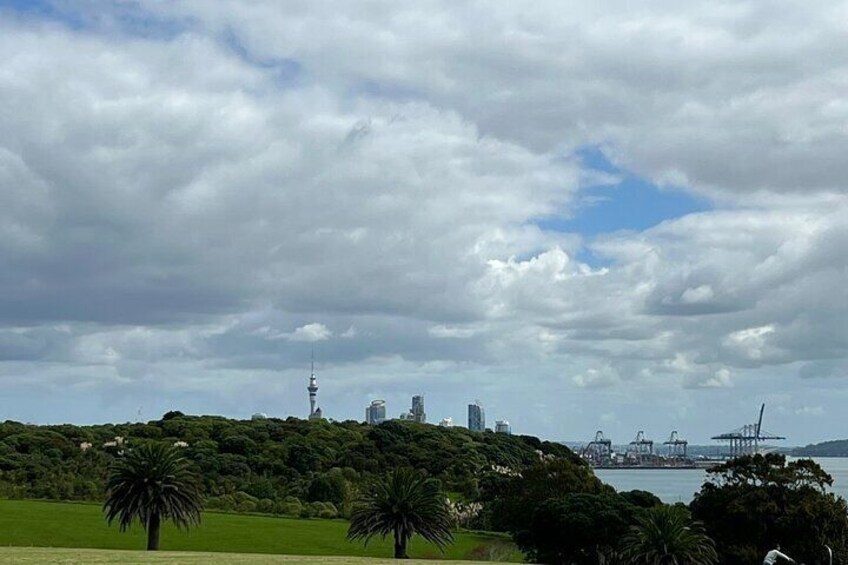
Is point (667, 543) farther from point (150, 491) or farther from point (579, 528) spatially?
point (150, 491)

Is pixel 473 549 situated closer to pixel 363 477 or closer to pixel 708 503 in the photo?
pixel 708 503

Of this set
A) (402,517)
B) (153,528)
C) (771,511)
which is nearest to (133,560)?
(153,528)

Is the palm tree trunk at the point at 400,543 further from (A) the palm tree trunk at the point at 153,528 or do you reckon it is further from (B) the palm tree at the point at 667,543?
(B) the palm tree at the point at 667,543

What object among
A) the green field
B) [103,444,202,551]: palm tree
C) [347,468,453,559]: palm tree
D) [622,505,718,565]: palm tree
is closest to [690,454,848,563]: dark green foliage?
[622,505,718,565]: palm tree

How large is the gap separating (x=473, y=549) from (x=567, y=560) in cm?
1119

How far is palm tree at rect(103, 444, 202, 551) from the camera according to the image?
2899 inches

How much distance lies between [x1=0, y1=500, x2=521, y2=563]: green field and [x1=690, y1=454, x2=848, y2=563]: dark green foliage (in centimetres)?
2164

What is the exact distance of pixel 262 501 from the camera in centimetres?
12169

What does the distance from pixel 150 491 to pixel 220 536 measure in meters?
23.4

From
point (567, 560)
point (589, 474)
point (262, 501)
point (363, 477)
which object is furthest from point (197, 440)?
point (567, 560)

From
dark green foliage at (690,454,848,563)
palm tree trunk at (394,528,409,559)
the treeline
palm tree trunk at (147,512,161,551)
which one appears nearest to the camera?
palm tree trunk at (147,512,161,551)

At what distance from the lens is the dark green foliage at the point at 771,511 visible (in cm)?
8475

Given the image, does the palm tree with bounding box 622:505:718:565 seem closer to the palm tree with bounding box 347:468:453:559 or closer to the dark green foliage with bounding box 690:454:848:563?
the dark green foliage with bounding box 690:454:848:563

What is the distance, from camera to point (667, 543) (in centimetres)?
7756
